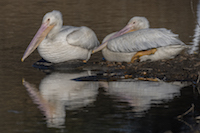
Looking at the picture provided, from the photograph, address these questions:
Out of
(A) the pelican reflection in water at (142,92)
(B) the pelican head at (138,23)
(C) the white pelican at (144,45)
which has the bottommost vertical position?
(A) the pelican reflection in water at (142,92)

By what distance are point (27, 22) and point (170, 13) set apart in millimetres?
4624

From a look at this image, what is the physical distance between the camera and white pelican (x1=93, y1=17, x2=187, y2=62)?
23.4ft

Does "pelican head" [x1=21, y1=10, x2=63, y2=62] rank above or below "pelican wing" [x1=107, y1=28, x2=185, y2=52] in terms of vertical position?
above

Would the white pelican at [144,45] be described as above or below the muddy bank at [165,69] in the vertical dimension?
above

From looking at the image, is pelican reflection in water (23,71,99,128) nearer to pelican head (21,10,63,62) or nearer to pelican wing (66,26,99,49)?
pelican wing (66,26,99,49)

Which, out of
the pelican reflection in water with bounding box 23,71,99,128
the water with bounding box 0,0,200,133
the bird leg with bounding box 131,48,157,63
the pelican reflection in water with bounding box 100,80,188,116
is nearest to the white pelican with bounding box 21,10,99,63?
the water with bounding box 0,0,200,133

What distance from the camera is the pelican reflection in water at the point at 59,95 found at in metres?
4.73

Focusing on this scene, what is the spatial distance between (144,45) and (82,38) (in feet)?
3.30

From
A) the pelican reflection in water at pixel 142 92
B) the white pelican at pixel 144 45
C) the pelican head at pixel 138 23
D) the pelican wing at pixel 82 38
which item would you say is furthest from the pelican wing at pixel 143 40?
the pelican reflection in water at pixel 142 92

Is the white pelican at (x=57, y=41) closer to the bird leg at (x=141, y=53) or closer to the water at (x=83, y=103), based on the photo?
the water at (x=83, y=103)

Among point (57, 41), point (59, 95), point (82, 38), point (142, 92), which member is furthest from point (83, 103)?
point (82, 38)

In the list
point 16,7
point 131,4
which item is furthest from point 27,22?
point 131,4

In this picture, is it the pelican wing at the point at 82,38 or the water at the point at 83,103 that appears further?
the pelican wing at the point at 82,38

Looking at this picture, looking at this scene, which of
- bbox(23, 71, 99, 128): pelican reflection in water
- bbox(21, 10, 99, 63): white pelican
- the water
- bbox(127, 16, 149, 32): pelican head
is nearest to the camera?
the water
